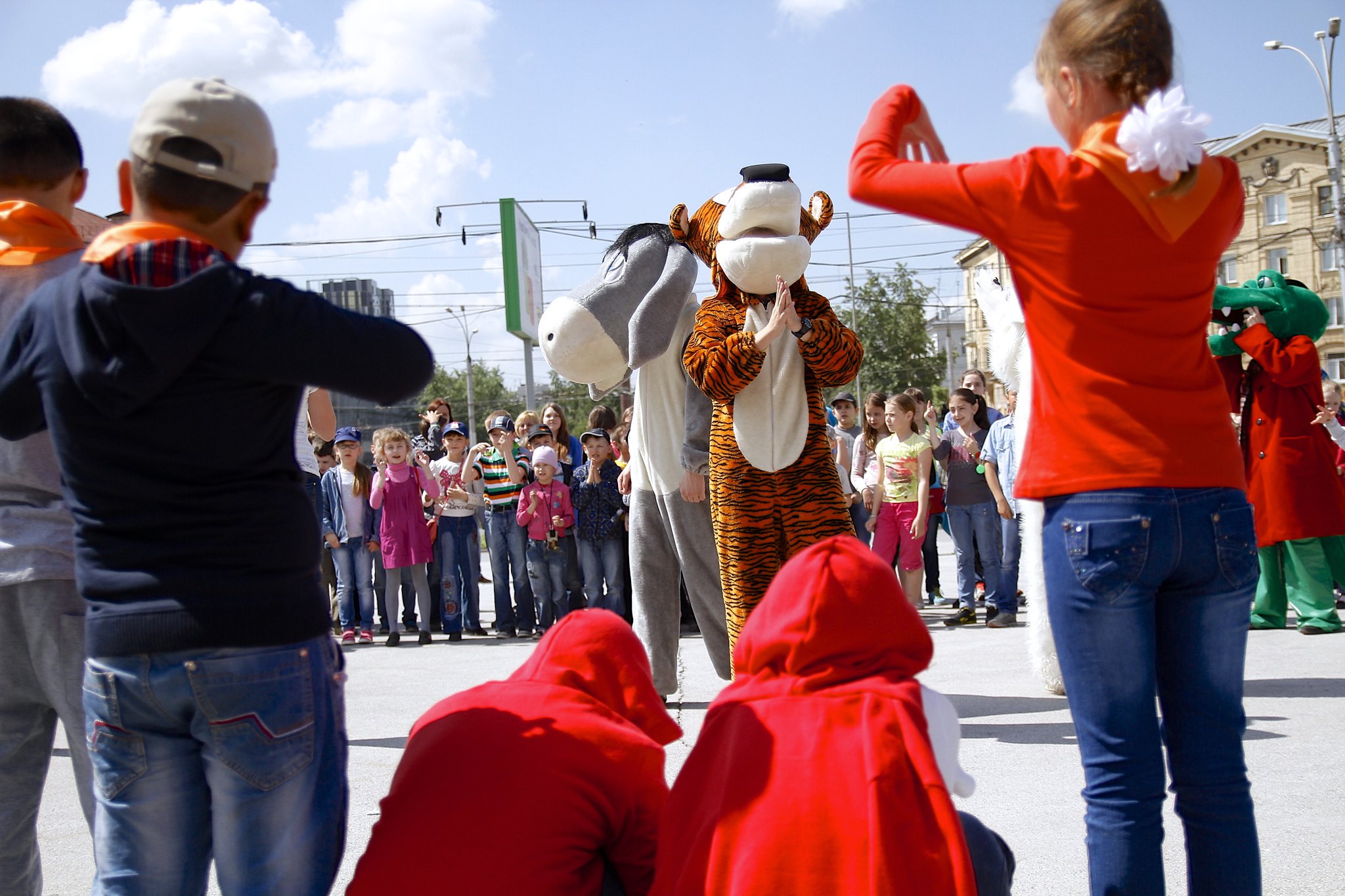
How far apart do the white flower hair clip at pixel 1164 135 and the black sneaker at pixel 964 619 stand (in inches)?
278

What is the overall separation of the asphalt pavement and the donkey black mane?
211 cm

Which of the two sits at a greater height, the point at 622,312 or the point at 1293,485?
the point at 622,312

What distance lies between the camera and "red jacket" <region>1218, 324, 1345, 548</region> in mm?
6555

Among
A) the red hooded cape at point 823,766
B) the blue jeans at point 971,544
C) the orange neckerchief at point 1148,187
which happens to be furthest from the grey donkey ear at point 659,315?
the blue jeans at point 971,544

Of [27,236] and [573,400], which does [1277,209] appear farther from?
[27,236]

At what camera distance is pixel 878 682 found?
6.15 feet

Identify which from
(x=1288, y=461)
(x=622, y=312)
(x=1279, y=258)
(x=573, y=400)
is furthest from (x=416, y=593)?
(x=573, y=400)

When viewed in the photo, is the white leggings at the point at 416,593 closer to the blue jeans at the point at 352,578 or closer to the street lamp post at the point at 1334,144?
the blue jeans at the point at 352,578

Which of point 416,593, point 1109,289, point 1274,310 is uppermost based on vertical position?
point 1274,310

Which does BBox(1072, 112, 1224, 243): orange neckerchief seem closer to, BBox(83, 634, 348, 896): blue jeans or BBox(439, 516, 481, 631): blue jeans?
BBox(83, 634, 348, 896): blue jeans

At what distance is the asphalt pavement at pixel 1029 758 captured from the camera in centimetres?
310

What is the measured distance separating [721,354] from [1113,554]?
2.35 meters

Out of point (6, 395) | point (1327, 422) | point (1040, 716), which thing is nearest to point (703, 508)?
point (1040, 716)

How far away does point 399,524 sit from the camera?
30.7ft
